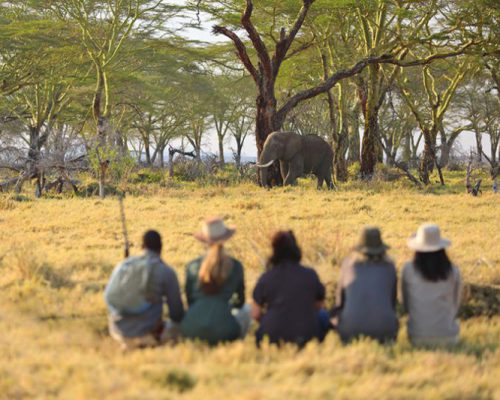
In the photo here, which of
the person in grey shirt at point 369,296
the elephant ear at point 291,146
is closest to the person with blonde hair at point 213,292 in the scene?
the person in grey shirt at point 369,296

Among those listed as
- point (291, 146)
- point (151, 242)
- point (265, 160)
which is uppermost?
point (291, 146)

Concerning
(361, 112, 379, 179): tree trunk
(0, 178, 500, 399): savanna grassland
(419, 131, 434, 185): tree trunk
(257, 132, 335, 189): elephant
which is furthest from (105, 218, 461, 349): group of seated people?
(419, 131, 434, 185): tree trunk

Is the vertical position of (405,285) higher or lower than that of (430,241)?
lower

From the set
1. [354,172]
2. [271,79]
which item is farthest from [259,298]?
[354,172]

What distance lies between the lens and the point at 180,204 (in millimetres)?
14430

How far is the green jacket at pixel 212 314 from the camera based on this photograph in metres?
5.11

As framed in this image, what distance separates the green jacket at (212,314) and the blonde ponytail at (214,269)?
0.23ft

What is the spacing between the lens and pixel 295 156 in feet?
62.4

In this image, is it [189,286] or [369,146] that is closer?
[189,286]

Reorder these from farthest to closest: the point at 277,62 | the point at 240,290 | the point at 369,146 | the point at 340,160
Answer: the point at 340,160, the point at 369,146, the point at 277,62, the point at 240,290

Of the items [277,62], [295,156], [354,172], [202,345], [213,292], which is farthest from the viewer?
[354,172]

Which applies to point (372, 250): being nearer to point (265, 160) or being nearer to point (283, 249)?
point (283, 249)

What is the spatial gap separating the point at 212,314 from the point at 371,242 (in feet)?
4.34

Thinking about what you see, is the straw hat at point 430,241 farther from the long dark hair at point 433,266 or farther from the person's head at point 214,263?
the person's head at point 214,263
